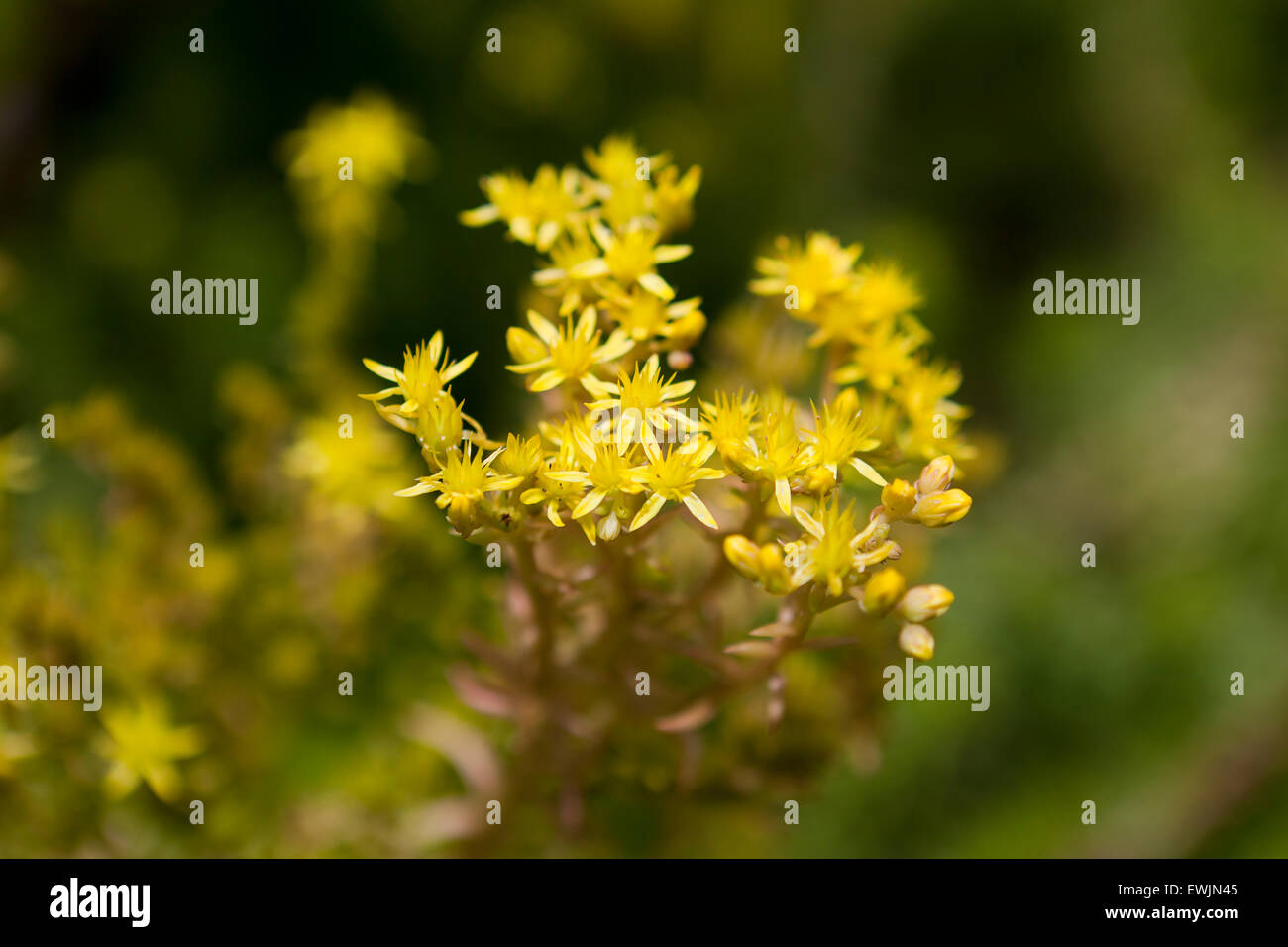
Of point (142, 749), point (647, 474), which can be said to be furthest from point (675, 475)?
point (142, 749)

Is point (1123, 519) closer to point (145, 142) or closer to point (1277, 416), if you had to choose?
point (1277, 416)

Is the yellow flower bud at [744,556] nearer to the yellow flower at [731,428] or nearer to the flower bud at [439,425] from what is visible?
the yellow flower at [731,428]

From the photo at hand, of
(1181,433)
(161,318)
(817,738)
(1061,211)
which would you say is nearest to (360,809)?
(817,738)

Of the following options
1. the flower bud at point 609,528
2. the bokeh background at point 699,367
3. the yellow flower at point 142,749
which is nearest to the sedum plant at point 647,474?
the flower bud at point 609,528

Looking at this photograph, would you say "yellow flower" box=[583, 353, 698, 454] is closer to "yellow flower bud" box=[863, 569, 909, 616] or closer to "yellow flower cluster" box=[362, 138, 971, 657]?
"yellow flower cluster" box=[362, 138, 971, 657]

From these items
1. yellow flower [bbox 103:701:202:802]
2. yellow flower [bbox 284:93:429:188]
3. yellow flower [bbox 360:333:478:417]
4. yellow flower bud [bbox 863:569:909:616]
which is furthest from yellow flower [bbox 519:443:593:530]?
yellow flower [bbox 284:93:429:188]

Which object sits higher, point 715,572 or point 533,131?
point 533,131

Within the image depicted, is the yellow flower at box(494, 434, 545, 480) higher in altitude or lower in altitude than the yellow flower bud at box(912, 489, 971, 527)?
higher
